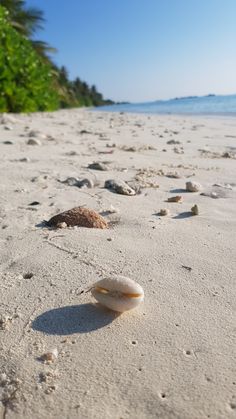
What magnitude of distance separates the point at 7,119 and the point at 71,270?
20.5ft

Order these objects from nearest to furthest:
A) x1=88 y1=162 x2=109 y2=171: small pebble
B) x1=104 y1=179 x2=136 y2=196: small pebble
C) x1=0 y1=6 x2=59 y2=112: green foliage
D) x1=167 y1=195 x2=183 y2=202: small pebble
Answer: x1=167 y1=195 x2=183 y2=202: small pebble, x1=104 y1=179 x2=136 y2=196: small pebble, x1=88 y1=162 x2=109 y2=171: small pebble, x1=0 y1=6 x2=59 y2=112: green foliage

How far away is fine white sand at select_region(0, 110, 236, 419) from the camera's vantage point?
103 centimetres

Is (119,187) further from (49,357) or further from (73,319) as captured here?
(49,357)

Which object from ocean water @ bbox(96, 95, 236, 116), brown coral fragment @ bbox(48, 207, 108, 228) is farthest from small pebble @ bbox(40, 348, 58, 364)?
ocean water @ bbox(96, 95, 236, 116)

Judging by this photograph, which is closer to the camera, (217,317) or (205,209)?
(217,317)

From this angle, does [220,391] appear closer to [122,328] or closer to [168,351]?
[168,351]

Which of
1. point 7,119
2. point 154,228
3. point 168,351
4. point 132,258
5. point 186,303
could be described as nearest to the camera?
point 168,351

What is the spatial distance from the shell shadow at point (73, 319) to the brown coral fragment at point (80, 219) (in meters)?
0.72

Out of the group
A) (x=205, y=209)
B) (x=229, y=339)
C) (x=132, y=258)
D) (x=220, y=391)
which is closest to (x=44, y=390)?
(x=220, y=391)

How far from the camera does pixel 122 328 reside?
1278 mm

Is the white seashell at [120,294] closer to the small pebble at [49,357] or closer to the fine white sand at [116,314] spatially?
the fine white sand at [116,314]

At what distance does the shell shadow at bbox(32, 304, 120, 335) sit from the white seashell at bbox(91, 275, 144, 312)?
0.05 m

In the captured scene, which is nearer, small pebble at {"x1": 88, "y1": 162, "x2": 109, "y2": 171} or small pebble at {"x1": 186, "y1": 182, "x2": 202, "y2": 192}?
small pebble at {"x1": 186, "y1": 182, "x2": 202, "y2": 192}

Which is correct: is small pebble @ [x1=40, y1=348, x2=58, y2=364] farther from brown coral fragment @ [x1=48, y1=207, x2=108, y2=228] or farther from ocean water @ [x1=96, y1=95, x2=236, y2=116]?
ocean water @ [x1=96, y1=95, x2=236, y2=116]
